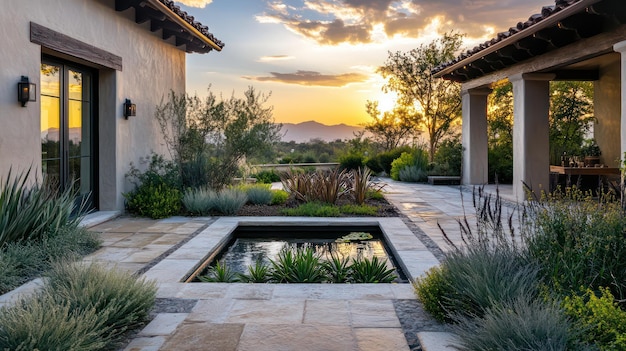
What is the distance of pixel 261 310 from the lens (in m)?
3.55

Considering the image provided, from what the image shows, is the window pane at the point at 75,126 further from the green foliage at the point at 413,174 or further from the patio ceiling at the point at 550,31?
the green foliage at the point at 413,174

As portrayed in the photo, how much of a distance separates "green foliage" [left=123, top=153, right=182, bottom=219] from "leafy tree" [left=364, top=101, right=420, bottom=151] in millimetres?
13157

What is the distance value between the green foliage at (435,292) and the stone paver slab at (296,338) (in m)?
0.63

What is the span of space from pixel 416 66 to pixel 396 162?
5.50 meters

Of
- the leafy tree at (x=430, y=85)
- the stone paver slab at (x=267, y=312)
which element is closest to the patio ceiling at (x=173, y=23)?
the stone paver slab at (x=267, y=312)

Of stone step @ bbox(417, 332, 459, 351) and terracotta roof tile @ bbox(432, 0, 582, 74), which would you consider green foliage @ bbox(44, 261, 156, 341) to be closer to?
stone step @ bbox(417, 332, 459, 351)

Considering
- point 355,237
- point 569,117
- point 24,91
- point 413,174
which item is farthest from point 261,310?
point 413,174

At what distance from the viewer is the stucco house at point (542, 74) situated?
6.76m

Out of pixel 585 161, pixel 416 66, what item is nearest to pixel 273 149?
pixel 585 161

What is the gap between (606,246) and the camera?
9.53 feet

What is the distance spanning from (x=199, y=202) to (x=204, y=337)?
5.39 meters

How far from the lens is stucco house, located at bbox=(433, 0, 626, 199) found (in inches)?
266

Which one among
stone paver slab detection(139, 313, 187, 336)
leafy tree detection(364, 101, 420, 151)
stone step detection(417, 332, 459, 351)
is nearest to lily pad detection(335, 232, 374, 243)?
stone paver slab detection(139, 313, 187, 336)

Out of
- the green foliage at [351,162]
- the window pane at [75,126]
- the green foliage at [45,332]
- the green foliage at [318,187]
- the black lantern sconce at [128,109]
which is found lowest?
the green foliage at [45,332]
